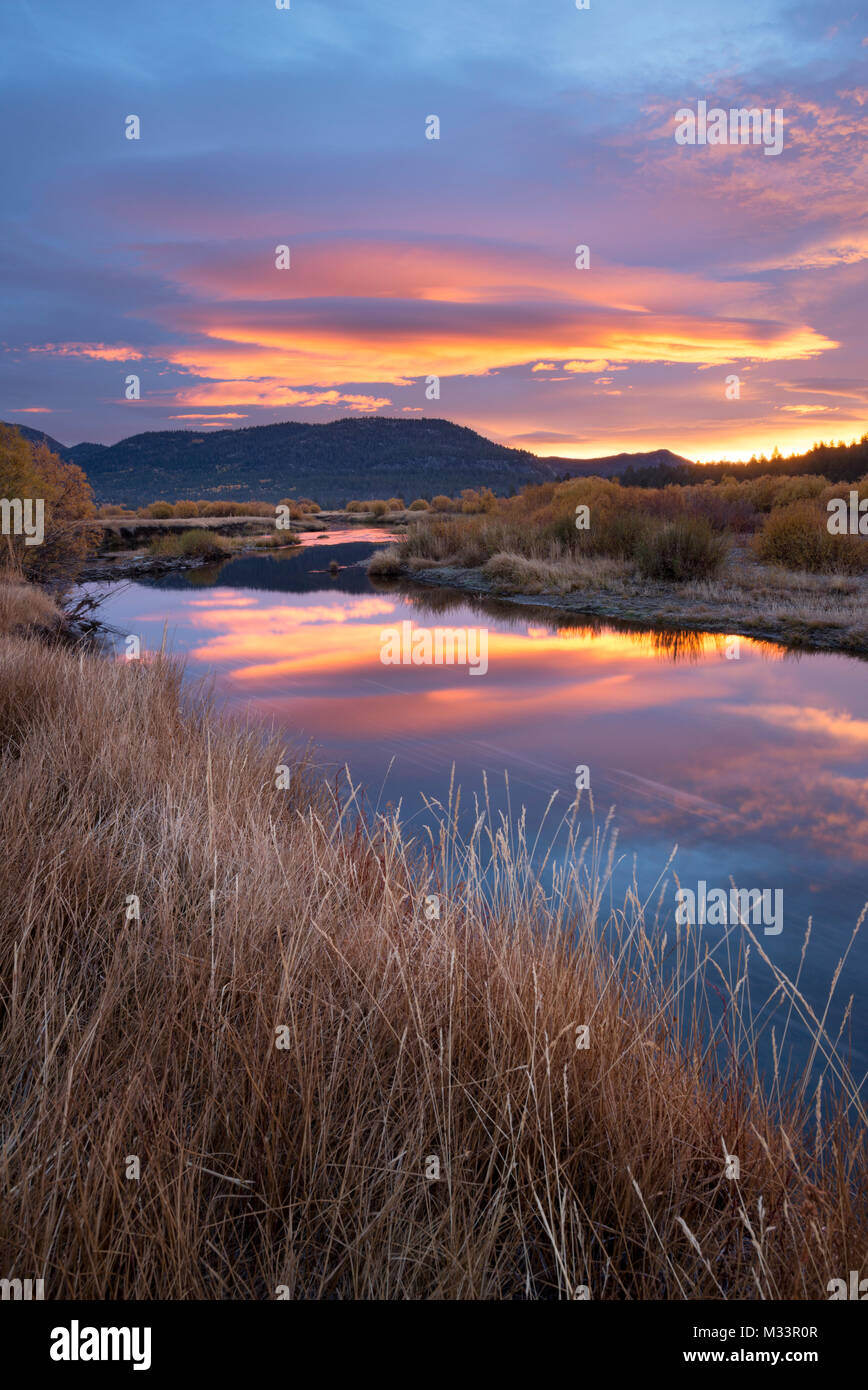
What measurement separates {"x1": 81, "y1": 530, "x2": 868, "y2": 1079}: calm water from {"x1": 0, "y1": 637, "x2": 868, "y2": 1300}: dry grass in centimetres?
198

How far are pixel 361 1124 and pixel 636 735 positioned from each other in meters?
7.61

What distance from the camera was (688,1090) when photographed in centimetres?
253

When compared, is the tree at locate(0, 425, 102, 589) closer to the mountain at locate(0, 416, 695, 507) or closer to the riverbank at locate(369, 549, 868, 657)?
the riverbank at locate(369, 549, 868, 657)

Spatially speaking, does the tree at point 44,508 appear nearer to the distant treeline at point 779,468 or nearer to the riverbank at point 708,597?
the riverbank at point 708,597

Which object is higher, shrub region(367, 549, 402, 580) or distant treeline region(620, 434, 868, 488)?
distant treeline region(620, 434, 868, 488)

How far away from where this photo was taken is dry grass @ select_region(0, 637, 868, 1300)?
6.03ft

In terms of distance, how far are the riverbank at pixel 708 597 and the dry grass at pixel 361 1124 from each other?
442 inches

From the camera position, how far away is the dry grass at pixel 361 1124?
6.03 feet

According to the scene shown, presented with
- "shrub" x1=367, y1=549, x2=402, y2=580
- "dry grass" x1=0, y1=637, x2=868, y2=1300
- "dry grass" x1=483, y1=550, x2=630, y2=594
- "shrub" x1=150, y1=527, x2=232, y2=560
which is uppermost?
"shrub" x1=150, y1=527, x2=232, y2=560

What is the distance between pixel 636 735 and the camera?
370 inches

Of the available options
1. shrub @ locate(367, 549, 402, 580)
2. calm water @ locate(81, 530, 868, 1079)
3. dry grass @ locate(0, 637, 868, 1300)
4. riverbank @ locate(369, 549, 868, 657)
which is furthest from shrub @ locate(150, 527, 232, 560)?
dry grass @ locate(0, 637, 868, 1300)
